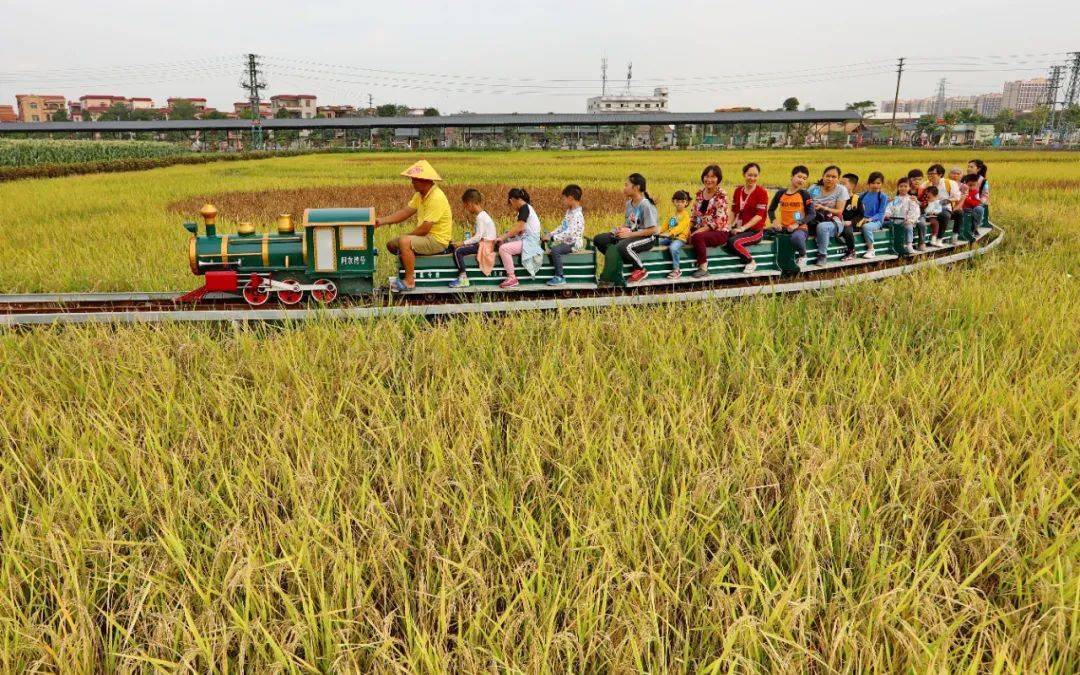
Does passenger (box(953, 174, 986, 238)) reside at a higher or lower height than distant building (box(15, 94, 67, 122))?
lower

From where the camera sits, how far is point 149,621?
219 cm

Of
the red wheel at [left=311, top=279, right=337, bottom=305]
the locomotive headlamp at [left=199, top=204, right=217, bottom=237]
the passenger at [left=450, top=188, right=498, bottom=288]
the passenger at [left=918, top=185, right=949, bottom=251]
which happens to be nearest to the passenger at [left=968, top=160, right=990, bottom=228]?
the passenger at [left=918, top=185, right=949, bottom=251]

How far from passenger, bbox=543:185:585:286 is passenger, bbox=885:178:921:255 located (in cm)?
448

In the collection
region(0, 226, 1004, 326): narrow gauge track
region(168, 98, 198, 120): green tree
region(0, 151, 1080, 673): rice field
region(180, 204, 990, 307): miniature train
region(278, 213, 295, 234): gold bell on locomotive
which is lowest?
region(0, 151, 1080, 673): rice field

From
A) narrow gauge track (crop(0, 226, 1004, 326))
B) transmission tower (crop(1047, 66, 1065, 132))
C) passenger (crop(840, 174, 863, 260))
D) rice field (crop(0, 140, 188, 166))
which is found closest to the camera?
narrow gauge track (crop(0, 226, 1004, 326))

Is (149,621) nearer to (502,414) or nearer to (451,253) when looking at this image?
(502,414)

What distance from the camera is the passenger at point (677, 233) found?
20.6 feet

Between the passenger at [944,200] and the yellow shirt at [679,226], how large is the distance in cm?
452

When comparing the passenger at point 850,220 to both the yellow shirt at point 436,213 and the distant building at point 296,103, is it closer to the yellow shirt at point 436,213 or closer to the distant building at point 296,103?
the yellow shirt at point 436,213

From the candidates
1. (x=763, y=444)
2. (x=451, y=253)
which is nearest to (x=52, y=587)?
(x=763, y=444)

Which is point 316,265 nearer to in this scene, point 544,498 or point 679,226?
point 679,226

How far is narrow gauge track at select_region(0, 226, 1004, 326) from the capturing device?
5133 mm

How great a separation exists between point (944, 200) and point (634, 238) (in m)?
5.76

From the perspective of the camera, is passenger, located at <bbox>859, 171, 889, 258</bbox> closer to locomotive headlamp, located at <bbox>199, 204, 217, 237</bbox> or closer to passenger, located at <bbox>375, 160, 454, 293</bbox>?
passenger, located at <bbox>375, 160, 454, 293</bbox>
